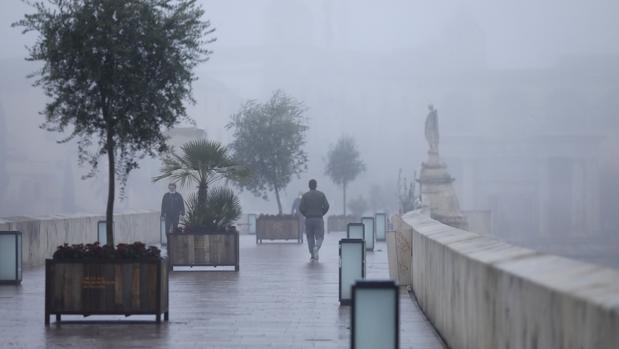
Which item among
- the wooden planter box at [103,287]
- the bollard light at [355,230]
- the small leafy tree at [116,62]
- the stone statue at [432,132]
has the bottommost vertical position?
the wooden planter box at [103,287]

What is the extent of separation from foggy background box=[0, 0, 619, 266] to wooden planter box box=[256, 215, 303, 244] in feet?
112

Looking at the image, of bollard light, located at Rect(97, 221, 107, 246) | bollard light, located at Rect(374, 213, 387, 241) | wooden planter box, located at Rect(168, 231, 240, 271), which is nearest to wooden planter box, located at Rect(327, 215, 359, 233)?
bollard light, located at Rect(374, 213, 387, 241)

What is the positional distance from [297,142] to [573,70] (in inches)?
2934

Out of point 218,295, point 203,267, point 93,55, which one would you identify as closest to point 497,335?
point 93,55

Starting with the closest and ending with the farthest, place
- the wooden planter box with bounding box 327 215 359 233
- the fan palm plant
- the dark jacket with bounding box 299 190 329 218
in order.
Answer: the fan palm plant → the dark jacket with bounding box 299 190 329 218 → the wooden planter box with bounding box 327 215 359 233

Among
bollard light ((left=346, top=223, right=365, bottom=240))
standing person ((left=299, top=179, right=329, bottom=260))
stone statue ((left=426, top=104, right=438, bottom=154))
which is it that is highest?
stone statue ((left=426, top=104, right=438, bottom=154))

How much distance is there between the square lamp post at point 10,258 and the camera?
54.6ft

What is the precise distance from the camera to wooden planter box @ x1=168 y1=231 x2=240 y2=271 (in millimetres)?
20016

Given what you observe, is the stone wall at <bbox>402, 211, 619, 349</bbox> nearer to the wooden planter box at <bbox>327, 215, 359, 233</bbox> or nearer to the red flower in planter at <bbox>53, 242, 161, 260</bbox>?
the red flower in planter at <bbox>53, 242, 161, 260</bbox>

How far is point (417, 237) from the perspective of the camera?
46.4ft

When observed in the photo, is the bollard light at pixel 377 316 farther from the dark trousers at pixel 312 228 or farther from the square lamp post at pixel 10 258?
the dark trousers at pixel 312 228

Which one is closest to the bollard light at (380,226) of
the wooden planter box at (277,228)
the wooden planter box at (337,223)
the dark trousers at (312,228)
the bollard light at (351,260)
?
the wooden planter box at (277,228)

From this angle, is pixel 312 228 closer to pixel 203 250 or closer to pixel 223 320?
pixel 203 250

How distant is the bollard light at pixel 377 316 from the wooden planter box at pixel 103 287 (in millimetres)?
4522
